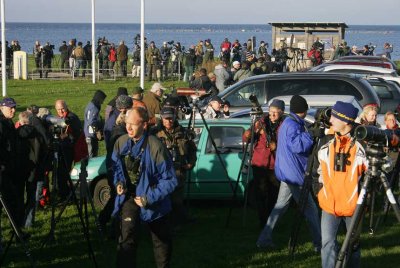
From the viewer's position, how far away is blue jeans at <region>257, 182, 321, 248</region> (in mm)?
9102

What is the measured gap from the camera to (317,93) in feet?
51.6

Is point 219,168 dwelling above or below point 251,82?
below

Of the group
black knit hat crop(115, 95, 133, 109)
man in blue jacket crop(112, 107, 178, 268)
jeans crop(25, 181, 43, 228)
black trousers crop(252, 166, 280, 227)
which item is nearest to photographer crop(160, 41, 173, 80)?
black knit hat crop(115, 95, 133, 109)

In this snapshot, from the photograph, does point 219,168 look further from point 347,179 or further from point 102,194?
point 347,179

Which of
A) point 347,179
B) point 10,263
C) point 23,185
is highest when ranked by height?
point 347,179

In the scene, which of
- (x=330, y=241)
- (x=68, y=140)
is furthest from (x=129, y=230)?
(x=68, y=140)

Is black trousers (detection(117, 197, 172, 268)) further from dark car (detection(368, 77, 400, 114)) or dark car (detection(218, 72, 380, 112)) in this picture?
dark car (detection(368, 77, 400, 114))

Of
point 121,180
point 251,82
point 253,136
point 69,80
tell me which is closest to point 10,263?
point 121,180

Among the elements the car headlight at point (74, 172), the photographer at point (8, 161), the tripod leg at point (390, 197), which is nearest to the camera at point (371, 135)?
the tripod leg at point (390, 197)

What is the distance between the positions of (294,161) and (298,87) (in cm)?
718

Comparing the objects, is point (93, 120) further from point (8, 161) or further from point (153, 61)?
point (153, 61)

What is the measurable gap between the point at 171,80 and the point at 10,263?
2681 cm

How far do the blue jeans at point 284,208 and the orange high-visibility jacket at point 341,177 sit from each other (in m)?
2.04

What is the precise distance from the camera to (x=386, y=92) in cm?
1973
